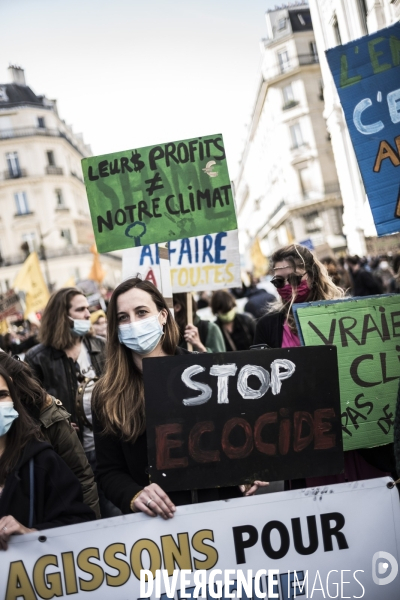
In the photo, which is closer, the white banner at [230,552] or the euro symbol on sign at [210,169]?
the white banner at [230,552]

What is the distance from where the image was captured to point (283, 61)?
50.8 meters

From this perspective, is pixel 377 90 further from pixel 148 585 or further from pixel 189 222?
pixel 148 585

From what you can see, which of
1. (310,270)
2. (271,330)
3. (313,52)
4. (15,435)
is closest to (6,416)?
(15,435)

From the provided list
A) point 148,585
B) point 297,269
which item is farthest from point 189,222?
point 148,585

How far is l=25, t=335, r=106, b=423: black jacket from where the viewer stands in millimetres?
4535

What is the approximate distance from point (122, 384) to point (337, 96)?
16994 millimetres

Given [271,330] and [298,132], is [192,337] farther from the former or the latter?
[298,132]

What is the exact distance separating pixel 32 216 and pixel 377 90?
49787mm

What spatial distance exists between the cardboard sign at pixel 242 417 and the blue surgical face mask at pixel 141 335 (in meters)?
0.36

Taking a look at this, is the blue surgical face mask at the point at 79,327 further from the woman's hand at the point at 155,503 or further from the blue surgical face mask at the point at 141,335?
the woman's hand at the point at 155,503

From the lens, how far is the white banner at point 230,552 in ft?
8.26

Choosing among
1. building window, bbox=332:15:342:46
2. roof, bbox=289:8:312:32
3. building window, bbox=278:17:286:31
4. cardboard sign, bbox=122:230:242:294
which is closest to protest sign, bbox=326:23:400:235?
cardboard sign, bbox=122:230:242:294

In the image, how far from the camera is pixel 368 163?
3.59m

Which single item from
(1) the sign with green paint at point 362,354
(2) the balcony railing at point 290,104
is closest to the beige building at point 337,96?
(1) the sign with green paint at point 362,354
